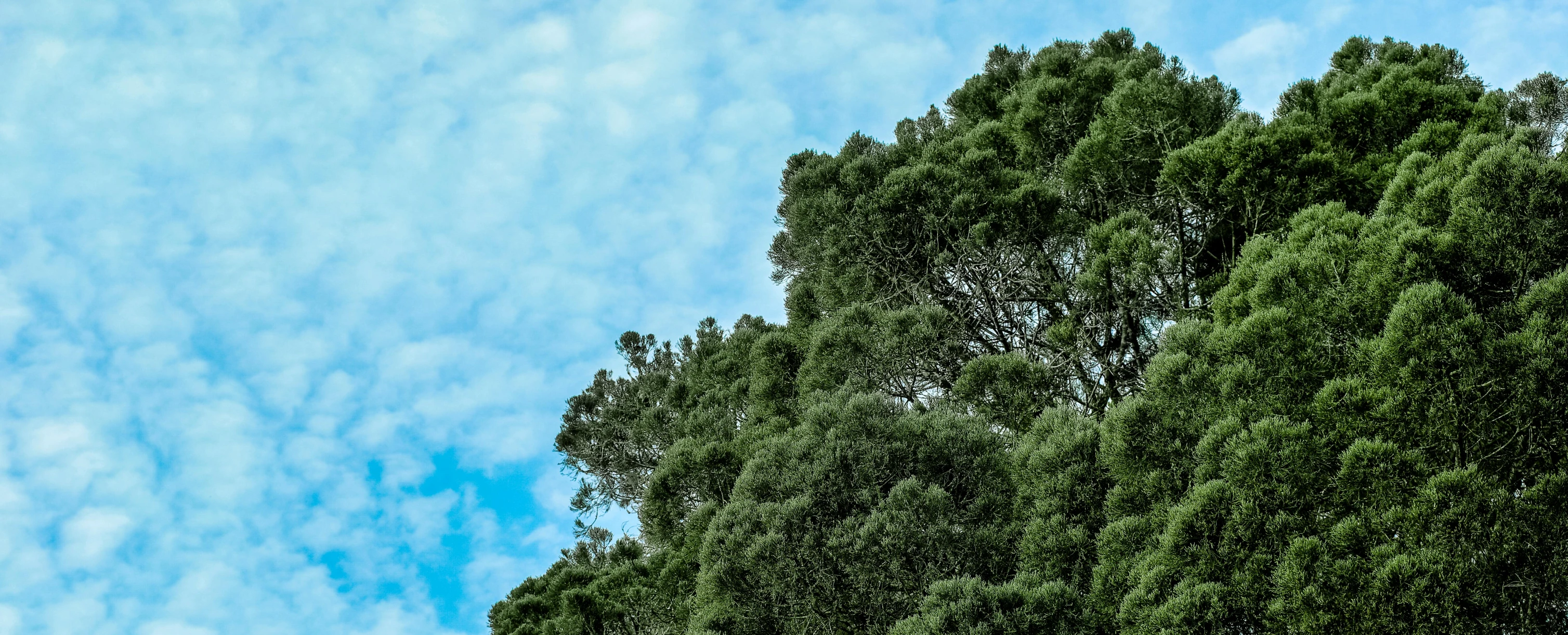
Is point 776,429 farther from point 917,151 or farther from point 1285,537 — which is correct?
point 1285,537

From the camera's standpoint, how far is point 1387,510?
30.3ft

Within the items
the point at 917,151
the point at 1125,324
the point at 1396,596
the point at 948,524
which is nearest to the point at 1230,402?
the point at 1396,596

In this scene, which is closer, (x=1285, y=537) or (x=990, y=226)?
(x=1285, y=537)

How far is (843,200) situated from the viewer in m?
17.8

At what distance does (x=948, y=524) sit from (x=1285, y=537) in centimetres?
→ 365

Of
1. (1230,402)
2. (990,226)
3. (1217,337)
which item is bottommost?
(1230,402)

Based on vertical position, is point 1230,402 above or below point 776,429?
below

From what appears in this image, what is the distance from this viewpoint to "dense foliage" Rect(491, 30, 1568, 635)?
30.9 feet

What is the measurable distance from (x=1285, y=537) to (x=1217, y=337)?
260 cm

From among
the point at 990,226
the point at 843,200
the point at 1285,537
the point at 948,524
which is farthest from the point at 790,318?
the point at 1285,537

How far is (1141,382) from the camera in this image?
48.6ft

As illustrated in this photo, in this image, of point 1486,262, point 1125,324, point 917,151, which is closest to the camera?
point 1486,262

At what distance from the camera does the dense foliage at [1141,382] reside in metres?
9.42

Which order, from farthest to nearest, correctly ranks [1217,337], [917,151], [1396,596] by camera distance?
[917,151], [1217,337], [1396,596]
